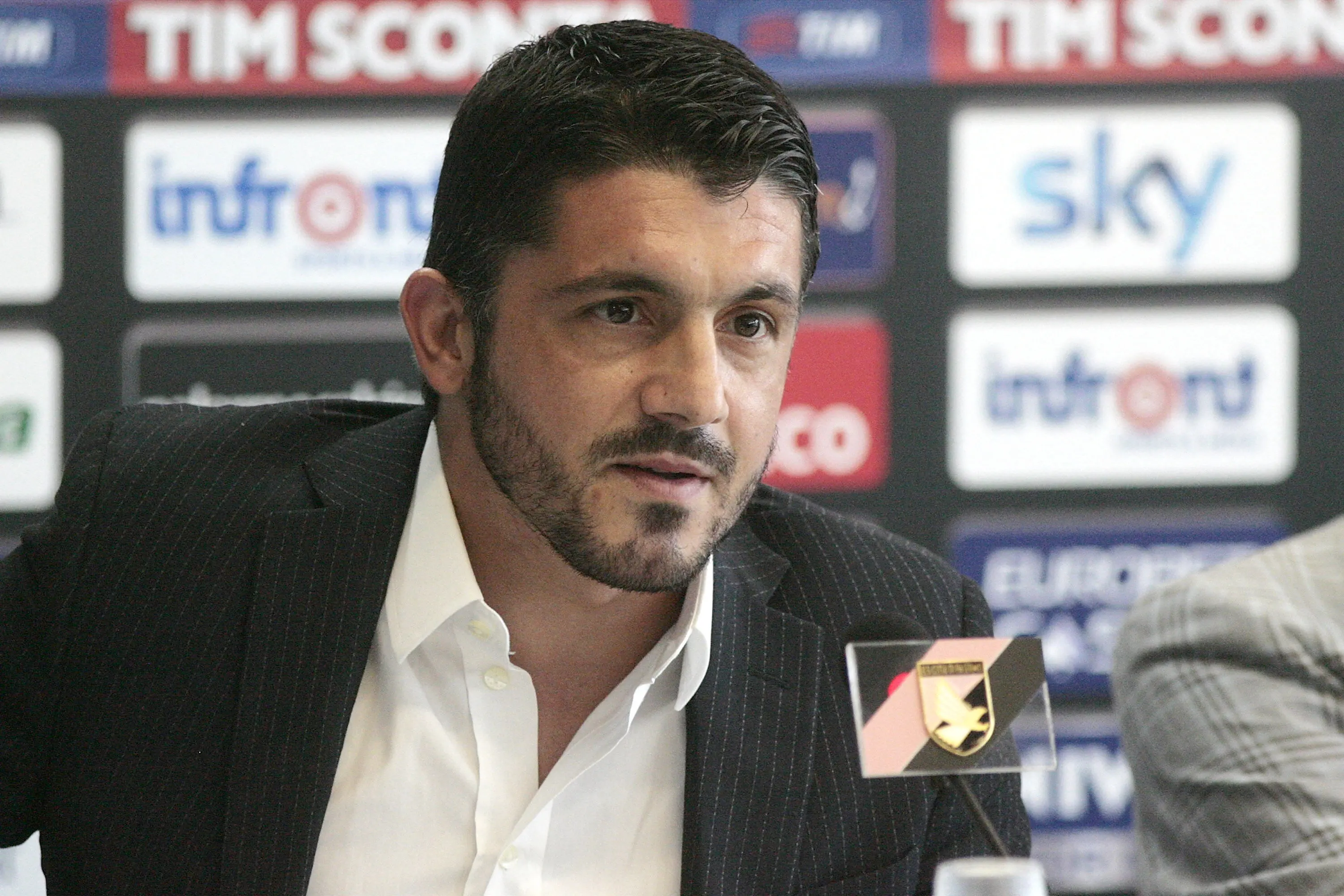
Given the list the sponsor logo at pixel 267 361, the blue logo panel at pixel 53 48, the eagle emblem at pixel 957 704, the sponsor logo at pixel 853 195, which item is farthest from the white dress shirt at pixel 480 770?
the blue logo panel at pixel 53 48

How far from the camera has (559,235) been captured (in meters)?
1.42

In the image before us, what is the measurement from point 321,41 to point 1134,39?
4.99ft

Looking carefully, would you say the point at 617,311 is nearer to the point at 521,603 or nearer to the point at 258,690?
the point at 521,603

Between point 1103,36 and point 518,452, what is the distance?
6.06 feet

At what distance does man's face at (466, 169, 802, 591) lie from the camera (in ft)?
4.46

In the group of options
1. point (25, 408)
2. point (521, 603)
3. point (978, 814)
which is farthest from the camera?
point (25, 408)

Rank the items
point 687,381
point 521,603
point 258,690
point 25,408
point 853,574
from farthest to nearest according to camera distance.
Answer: point 25,408, point 853,574, point 521,603, point 258,690, point 687,381

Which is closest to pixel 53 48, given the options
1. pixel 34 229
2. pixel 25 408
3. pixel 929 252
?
pixel 34 229

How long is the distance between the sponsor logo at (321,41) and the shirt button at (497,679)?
5.03 ft

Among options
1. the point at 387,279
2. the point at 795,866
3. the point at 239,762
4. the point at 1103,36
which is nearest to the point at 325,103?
the point at 387,279

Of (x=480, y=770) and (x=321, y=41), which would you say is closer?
(x=480, y=770)

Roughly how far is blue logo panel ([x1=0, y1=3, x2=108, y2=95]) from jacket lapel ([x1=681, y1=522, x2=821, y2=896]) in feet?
5.71

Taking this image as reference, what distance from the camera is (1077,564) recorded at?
284cm

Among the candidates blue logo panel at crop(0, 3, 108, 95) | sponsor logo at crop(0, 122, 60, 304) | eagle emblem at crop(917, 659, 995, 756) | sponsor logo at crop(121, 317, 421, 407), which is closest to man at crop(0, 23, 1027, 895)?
eagle emblem at crop(917, 659, 995, 756)
